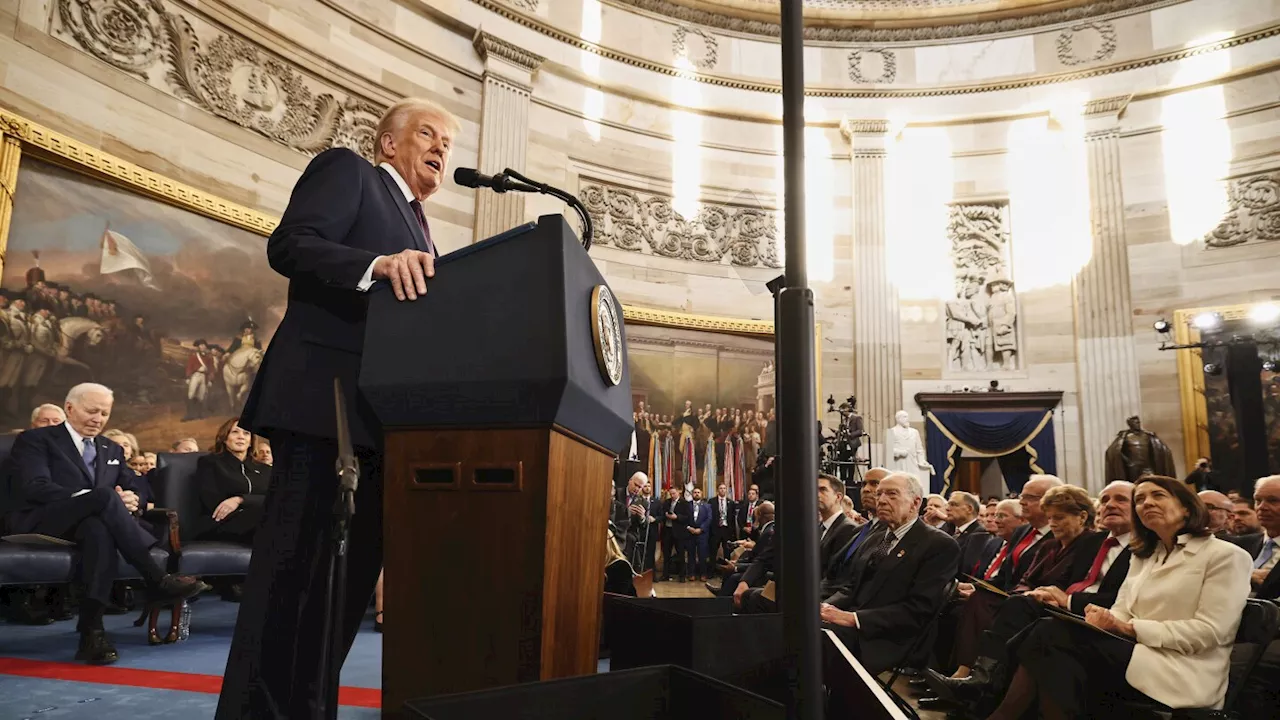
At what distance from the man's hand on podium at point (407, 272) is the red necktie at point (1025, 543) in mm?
4945

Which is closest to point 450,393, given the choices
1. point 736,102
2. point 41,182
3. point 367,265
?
point 367,265

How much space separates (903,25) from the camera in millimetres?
15969

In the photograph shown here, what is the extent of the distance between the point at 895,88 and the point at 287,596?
16312mm

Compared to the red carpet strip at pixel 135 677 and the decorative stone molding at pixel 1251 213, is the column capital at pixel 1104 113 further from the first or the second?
the red carpet strip at pixel 135 677

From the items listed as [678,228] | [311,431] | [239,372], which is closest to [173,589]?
[311,431]

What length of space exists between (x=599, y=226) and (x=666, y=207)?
1396 millimetres

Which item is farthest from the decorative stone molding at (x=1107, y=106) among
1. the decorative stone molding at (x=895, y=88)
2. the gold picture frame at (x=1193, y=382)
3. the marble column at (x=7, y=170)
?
the marble column at (x=7, y=170)

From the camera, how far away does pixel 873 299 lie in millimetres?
14984

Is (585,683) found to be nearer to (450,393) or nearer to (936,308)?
(450,393)

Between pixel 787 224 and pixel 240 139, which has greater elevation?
pixel 240 139

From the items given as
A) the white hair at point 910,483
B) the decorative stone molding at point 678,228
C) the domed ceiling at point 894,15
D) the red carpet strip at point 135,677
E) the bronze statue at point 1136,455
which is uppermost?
the domed ceiling at point 894,15

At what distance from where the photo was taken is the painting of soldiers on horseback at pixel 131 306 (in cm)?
707

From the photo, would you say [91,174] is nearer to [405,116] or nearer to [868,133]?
[405,116]

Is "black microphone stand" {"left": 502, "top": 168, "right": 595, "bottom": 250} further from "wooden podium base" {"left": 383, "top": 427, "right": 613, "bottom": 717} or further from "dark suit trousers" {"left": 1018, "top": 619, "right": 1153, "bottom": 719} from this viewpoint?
"dark suit trousers" {"left": 1018, "top": 619, "right": 1153, "bottom": 719}
